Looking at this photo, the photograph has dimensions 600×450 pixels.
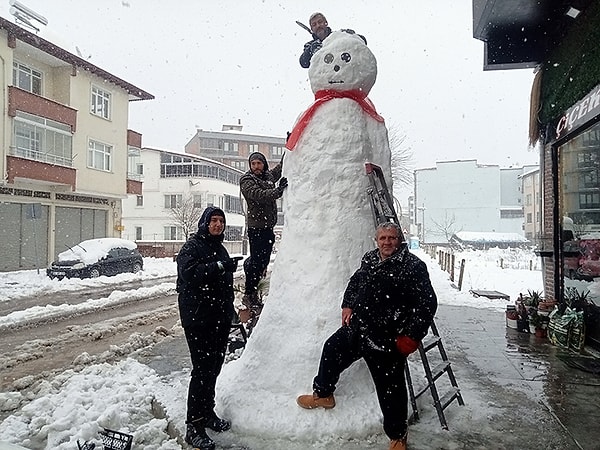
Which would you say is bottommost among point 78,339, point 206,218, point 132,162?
point 78,339

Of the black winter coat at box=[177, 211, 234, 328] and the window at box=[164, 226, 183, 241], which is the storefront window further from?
the window at box=[164, 226, 183, 241]

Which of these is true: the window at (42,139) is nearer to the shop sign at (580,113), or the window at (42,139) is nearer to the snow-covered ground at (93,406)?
the snow-covered ground at (93,406)

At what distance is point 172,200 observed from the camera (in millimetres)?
40406

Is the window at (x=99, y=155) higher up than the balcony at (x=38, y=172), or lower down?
higher up

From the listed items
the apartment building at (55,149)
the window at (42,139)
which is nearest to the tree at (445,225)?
the apartment building at (55,149)

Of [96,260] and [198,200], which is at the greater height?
[198,200]

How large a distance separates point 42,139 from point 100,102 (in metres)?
4.52

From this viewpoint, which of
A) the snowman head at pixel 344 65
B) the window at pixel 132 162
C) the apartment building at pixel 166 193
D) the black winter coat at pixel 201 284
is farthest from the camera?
the apartment building at pixel 166 193

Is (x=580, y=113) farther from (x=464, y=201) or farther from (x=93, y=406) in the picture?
(x=464, y=201)

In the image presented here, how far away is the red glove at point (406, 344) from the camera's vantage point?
311 cm

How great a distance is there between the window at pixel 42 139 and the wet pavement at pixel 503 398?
16705 mm

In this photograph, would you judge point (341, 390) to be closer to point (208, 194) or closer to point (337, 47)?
point (337, 47)

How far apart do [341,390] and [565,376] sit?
292cm

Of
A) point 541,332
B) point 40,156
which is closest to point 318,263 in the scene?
point 541,332
